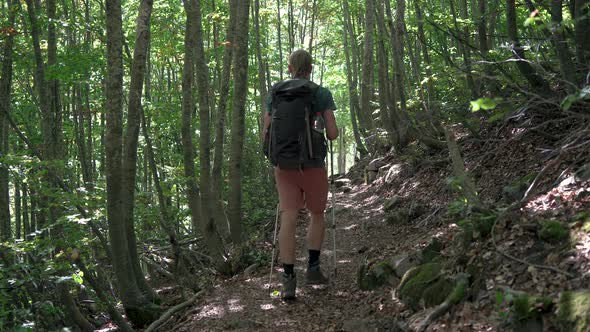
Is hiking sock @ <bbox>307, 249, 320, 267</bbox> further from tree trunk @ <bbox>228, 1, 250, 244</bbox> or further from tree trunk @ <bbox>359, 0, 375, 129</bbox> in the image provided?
tree trunk @ <bbox>359, 0, 375, 129</bbox>

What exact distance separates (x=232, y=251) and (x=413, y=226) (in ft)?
8.69

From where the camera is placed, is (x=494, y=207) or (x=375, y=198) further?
(x=375, y=198)

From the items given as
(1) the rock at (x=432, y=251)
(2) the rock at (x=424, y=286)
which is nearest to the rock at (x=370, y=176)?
(1) the rock at (x=432, y=251)

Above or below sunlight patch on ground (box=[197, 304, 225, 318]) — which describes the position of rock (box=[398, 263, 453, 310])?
above

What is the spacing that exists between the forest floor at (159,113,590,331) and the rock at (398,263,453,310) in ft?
0.27

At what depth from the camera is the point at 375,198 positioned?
1092cm

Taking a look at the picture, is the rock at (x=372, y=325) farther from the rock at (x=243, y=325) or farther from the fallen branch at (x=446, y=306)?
the rock at (x=243, y=325)

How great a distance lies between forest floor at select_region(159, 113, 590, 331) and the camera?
10.1ft

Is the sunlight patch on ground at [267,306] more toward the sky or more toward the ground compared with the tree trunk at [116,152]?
more toward the ground

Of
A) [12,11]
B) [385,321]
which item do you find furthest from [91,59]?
[385,321]

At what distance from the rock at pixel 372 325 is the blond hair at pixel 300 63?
2.33 meters

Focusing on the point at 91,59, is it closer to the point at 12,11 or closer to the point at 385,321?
the point at 12,11

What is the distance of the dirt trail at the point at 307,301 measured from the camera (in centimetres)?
442

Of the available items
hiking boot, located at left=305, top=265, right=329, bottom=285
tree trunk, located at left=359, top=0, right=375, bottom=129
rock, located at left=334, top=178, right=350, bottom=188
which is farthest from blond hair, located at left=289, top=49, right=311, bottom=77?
rock, located at left=334, top=178, right=350, bottom=188
